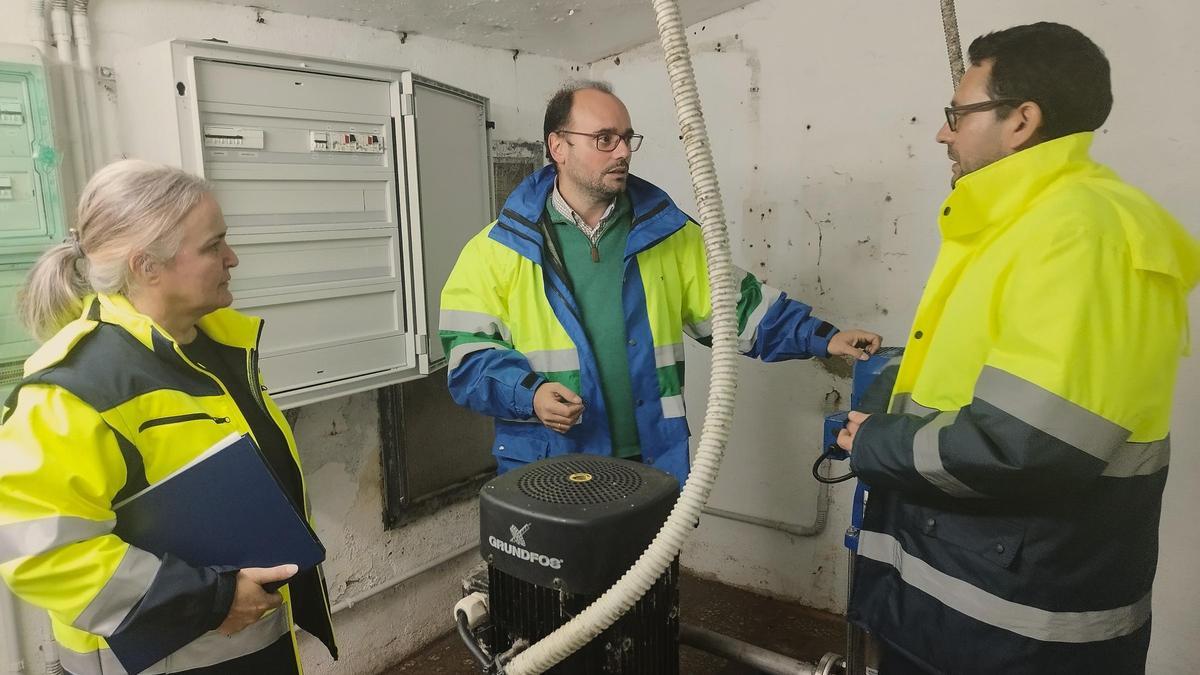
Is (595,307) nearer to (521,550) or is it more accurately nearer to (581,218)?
(581,218)

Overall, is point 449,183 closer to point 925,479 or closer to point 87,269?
point 87,269

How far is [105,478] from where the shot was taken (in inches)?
34.4

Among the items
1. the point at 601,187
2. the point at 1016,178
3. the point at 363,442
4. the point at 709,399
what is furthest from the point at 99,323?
the point at 1016,178

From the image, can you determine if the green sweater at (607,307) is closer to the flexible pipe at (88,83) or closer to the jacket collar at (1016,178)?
the jacket collar at (1016,178)

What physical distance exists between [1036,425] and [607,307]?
0.87m

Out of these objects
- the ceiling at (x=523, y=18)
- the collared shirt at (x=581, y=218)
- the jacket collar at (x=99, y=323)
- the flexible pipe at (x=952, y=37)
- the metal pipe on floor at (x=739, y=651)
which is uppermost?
the ceiling at (x=523, y=18)

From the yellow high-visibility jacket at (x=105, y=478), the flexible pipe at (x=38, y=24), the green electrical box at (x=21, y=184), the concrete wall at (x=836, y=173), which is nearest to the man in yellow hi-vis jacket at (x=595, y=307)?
the yellow high-visibility jacket at (x=105, y=478)

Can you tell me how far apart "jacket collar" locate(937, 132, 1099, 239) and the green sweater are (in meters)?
0.73

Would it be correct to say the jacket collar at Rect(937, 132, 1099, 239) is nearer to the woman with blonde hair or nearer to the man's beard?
the man's beard

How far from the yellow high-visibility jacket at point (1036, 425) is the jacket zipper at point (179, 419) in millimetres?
926

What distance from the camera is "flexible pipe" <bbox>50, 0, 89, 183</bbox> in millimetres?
1388

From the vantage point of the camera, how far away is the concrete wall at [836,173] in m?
1.64

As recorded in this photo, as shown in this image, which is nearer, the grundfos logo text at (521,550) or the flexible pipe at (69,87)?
the grundfos logo text at (521,550)

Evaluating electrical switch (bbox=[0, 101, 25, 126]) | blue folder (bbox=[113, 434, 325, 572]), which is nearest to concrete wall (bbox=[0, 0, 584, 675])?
electrical switch (bbox=[0, 101, 25, 126])
